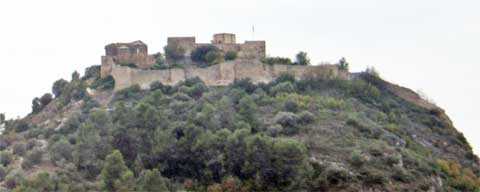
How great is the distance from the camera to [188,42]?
7919cm

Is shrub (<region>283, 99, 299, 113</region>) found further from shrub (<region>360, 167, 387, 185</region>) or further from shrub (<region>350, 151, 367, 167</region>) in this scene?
shrub (<region>360, 167, 387, 185</region>)

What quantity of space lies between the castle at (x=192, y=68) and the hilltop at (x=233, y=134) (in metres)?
0.11

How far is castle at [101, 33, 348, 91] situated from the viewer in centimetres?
7494

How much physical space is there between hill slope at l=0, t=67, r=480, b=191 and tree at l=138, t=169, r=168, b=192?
5 centimetres

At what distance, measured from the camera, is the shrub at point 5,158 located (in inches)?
2606

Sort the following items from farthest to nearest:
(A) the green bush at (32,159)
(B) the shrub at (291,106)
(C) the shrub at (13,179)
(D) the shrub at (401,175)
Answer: (B) the shrub at (291,106)
(A) the green bush at (32,159)
(D) the shrub at (401,175)
(C) the shrub at (13,179)

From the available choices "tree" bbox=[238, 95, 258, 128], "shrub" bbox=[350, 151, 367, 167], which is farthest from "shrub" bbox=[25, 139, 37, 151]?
"shrub" bbox=[350, 151, 367, 167]

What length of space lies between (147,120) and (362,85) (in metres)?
14.5

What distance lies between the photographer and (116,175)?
5931 centimetres

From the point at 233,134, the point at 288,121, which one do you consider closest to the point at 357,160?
the point at 233,134

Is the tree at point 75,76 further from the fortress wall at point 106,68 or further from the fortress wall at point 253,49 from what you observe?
the fortress wall at point 253,49

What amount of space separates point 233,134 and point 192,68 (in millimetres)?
13263

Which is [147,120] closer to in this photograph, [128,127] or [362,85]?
[128,127]

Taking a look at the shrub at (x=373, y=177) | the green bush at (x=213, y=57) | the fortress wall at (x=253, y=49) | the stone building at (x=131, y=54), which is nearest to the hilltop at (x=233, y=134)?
the shrub at (x=373, y=177)
